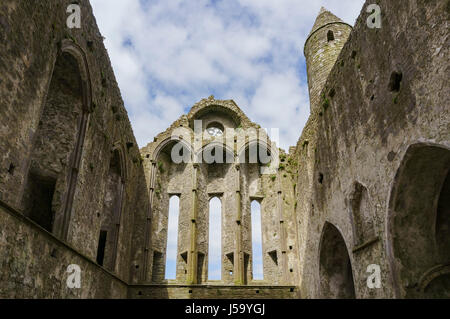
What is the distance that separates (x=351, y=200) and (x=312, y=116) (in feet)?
13.7

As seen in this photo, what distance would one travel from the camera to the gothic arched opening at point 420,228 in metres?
5.82

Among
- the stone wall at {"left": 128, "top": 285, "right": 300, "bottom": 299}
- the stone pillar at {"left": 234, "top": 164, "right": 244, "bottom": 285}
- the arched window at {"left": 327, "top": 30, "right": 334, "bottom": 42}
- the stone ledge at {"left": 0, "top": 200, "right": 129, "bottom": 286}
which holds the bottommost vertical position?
the stone wall at {"left": 128, "top": 285, "right": 300, "bottom": 299}

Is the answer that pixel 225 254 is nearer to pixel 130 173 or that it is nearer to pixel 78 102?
pixel 130 173

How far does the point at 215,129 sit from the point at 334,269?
29.2 ft

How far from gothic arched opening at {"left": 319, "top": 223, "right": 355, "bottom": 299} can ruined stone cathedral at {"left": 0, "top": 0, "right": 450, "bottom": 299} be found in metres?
0.04

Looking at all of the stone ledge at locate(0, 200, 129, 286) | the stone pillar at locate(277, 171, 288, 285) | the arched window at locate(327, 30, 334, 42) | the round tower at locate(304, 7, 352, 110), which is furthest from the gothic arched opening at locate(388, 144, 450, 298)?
the arched window at locate(327, 30, 334, 42)

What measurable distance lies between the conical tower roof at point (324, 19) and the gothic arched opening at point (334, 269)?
8584 millimetres

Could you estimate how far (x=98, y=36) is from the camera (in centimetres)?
909

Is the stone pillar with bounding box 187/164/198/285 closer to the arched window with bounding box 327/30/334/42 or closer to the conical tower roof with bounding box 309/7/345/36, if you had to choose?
the arched window with bounding box 327/30/334/42

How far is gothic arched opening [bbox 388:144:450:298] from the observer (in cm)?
582

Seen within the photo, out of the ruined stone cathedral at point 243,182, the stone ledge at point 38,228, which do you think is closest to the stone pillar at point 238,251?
the ruined stone cathedral at point 243,182
